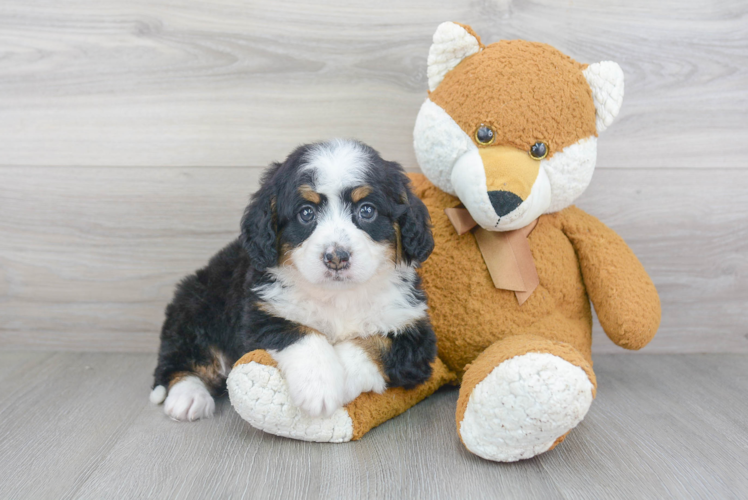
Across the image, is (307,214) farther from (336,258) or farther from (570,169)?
(570,169)

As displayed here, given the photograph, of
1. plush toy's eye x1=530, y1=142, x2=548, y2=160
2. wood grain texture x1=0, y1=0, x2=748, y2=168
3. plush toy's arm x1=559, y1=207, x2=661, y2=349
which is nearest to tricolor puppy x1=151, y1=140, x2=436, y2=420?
plush toy's eye x1=530, y1=142, x2=548, y2=160

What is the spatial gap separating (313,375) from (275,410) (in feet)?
0.55

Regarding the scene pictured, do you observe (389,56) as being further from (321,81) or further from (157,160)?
(157,160)

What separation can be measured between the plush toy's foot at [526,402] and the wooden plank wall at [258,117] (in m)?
1.17

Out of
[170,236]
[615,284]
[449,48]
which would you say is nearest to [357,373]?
[615,284]

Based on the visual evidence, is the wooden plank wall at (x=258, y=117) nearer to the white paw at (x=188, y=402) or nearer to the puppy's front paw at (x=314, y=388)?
the white paw at (x=188, y=402)

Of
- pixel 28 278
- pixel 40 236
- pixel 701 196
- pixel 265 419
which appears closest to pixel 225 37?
pixel 40 236

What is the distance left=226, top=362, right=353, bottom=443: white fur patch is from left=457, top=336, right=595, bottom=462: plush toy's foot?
0.36m

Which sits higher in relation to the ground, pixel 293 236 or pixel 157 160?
pixel 293 236

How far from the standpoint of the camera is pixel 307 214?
1.67 meters

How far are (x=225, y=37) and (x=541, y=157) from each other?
4.66 feet

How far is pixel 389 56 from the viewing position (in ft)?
8.00

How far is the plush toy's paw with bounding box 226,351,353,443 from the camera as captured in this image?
1630mm

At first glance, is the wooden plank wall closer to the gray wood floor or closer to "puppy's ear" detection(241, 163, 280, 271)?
the gray wood floor
